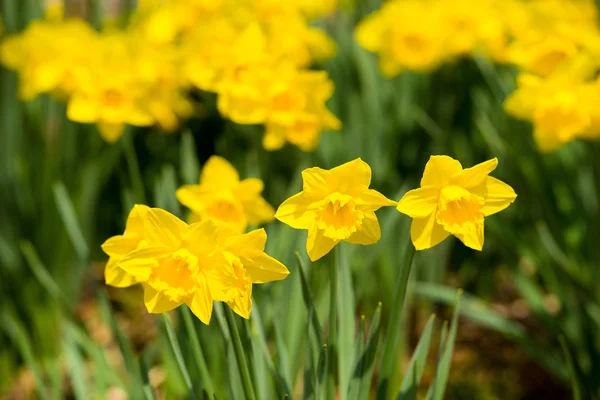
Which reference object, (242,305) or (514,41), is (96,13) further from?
(242,305)

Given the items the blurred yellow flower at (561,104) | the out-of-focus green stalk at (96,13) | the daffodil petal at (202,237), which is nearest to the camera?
the daffodil petal at (202,237)

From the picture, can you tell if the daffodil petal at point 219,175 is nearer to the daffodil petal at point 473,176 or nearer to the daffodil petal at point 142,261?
the daffodil petal at point 142,261

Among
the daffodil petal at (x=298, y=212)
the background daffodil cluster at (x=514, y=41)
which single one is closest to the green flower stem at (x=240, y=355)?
the daffodil petal at (x=298, y=212)

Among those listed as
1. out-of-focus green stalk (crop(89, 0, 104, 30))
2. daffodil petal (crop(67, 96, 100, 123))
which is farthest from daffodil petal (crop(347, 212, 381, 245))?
out-of-focus green stalk (crop(89, 0, 104, 30))

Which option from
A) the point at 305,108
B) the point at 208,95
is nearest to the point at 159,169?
the point at 208,95

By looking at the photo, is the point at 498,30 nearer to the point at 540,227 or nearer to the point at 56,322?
the point at 540,227

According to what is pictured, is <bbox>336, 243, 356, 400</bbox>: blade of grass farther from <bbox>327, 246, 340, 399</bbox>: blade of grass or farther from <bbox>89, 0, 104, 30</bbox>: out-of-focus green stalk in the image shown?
<bbox>89, 0, 104, 30</bbox>: out-of-focus green stalk
